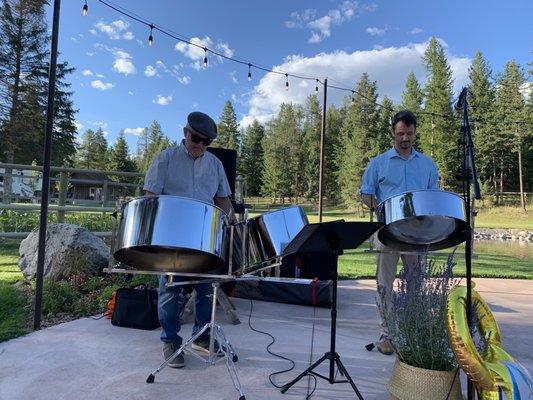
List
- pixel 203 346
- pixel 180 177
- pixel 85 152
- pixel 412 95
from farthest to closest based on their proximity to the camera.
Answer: pixel 85 152
pixel 412 95
pixel 203 346
pixel 180 177

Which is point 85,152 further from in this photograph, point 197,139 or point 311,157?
point 197,139

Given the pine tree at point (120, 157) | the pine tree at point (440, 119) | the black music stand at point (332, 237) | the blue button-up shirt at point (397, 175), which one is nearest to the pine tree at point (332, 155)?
the pine tree at point (440, 119)

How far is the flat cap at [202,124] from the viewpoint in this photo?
2328 mm

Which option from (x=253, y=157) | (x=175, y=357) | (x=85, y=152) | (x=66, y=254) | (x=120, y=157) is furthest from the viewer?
(x=85, y=152)

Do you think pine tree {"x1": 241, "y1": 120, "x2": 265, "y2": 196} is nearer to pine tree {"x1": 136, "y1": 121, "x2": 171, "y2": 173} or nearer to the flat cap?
pine tree {"x1": 136, "y1": 121, "x2": 171, "y2": 173}

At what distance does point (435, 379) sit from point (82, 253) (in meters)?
3.50

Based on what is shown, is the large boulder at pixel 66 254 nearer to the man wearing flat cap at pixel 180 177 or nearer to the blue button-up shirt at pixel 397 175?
the man wearing flat cap at pixel 180 177

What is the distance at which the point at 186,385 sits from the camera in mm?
2113

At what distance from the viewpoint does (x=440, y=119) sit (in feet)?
99.8

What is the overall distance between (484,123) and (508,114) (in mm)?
2018

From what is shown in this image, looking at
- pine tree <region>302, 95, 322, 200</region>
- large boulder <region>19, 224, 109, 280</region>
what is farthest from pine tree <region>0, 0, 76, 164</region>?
pine tree <region>302, 95, 322, 200</region>

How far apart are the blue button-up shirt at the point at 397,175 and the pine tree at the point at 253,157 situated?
40.1 metres

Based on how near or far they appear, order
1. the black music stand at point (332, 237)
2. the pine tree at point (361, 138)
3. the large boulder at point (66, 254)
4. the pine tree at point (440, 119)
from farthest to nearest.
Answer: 1. the pine tree at point (361, 138)
2. the pine tree at point (440, 119)
3. the large boulder at point (66, 254)
4. the black music stand at point (332, 237)

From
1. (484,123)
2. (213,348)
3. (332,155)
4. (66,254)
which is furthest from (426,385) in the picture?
(332,155)
